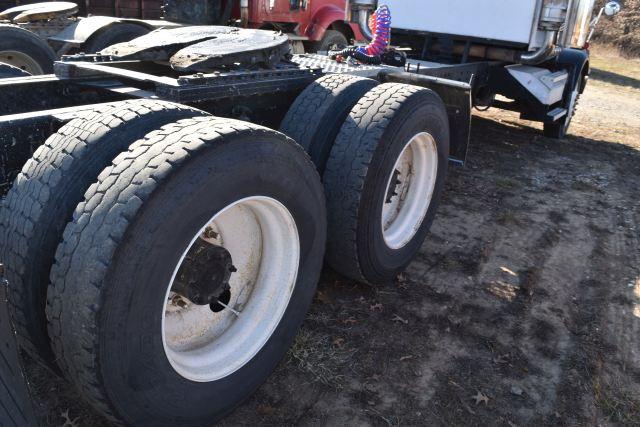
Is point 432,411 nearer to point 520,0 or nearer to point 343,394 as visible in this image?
point 343,394

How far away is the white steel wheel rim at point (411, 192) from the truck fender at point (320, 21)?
7.25 m

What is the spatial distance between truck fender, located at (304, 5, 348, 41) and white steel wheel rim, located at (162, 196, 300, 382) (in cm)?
855

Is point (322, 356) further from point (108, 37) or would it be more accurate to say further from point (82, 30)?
point (82, 30)

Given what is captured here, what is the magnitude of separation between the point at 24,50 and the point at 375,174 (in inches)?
161

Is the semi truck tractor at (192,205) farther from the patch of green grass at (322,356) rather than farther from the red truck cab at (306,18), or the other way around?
the red truck cab at (306,18)

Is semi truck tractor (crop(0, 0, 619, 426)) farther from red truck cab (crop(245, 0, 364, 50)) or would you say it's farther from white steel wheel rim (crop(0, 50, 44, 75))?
red truck cab (crop(245, 0, 364, 50))

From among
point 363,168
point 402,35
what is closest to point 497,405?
point 363,168

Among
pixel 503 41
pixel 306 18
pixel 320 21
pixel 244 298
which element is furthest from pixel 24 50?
pixel 320 21

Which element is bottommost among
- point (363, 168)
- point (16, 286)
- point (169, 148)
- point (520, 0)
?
point (16, 286)

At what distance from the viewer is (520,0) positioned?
6465 mm

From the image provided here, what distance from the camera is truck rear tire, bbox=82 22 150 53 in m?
6.46

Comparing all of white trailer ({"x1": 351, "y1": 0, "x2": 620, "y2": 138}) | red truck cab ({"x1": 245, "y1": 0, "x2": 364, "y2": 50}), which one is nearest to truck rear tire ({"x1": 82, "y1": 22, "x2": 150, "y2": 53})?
white trailer ({"x1": 351, "y1": 0, "x2": 620, "y2": 138})

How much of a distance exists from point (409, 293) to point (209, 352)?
1.65 m

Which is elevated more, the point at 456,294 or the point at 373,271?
the point at 373,271
